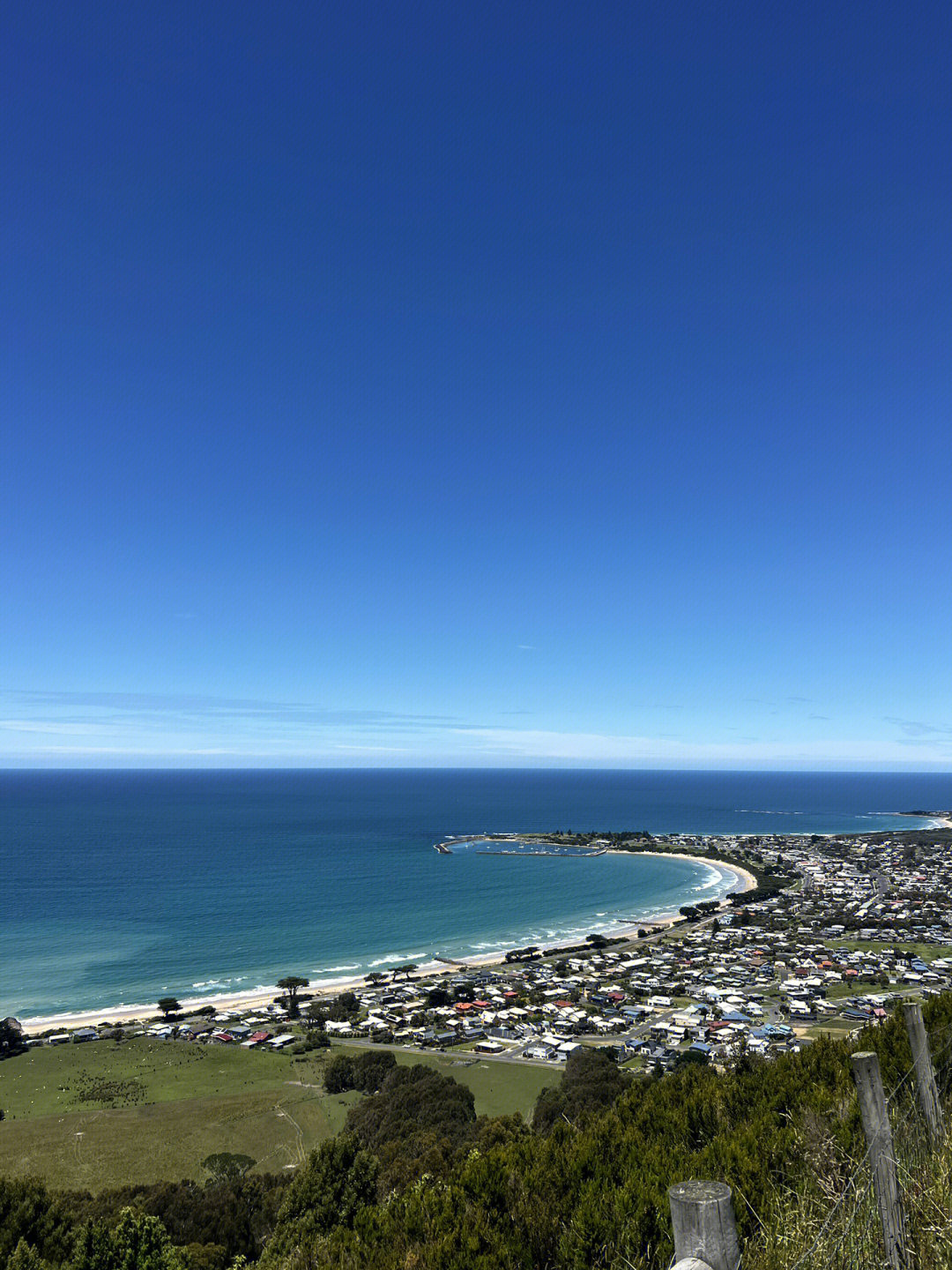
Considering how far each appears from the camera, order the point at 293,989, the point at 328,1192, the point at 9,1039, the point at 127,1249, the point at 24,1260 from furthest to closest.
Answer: the point at 293,989
the point at 9,1039
the point at 328,1192
the point at 127,1249
the point at 24,1260

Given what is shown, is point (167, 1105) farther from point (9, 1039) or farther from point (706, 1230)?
point (706, 1230)

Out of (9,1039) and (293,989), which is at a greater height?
(9,1039)

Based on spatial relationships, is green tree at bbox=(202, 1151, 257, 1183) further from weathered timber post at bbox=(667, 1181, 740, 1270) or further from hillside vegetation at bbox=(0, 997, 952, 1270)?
weathered timber post at bbox=(667, 1181, 740, 1270)

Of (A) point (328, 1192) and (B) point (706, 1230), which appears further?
(A) point (328, 1192)

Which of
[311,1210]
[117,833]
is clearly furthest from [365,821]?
[311,1210]

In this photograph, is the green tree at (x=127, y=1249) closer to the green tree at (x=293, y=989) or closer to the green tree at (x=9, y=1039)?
the green tree at (x=9, y=1039)

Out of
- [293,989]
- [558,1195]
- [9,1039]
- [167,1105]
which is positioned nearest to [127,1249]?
[558,1195]

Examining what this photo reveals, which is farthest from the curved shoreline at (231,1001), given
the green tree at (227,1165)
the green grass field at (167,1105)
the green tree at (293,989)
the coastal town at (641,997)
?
the green tree at (227,1165)
